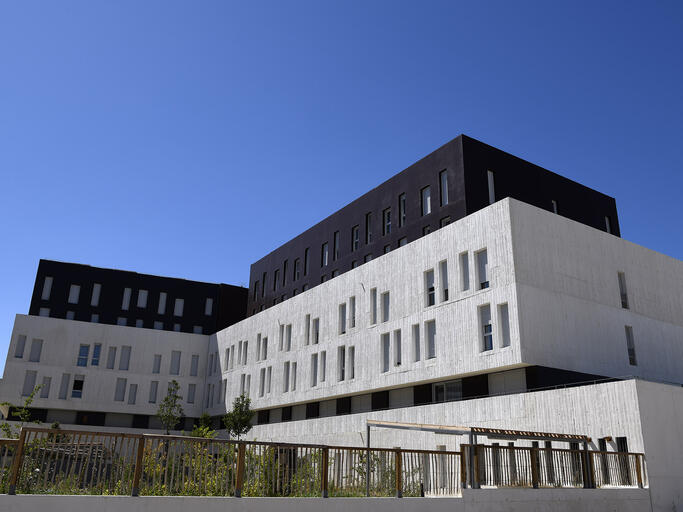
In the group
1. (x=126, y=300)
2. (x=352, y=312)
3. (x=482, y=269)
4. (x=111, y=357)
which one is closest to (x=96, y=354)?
(x=111, y=357)

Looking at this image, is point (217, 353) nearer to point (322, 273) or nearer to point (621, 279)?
point (322, 273)

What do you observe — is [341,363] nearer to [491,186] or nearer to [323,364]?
[323,364]

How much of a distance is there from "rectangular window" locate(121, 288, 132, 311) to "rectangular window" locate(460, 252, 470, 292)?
39004 mm

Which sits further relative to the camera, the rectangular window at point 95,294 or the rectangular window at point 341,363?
the rectangular window at point 95,294

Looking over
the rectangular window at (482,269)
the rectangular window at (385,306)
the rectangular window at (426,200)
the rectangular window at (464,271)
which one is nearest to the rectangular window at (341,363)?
the rectangular window at (385,306)

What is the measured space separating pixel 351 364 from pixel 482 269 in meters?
11.2

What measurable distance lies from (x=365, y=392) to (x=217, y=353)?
23.8 metres

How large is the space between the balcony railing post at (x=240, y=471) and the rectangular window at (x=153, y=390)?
45.4 meters

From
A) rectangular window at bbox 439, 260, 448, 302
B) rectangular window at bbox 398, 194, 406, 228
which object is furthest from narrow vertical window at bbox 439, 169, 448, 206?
rectangular window at bbox 439, 260, 448, 302

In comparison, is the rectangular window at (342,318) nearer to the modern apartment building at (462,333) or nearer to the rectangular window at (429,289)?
the modern apartment building at (462,333)

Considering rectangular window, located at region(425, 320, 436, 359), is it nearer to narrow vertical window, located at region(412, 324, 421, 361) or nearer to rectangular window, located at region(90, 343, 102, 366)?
narrow vertical window, located at region(412, 324, 421, 361)

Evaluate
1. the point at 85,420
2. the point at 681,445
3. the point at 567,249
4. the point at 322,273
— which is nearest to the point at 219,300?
the point at 85,420

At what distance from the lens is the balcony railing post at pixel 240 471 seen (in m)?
10.8

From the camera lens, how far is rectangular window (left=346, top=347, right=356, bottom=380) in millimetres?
34750
